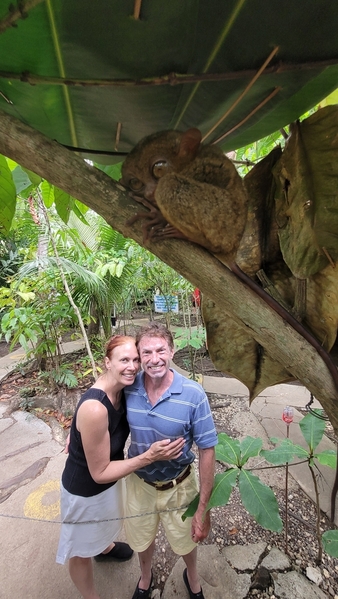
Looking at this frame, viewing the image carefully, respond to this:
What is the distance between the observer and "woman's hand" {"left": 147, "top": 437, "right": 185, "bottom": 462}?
1.58 meters

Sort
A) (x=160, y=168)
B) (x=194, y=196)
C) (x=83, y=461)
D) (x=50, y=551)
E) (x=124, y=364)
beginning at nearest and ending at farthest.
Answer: (x=194, y=196)
(x=160, y=168)
(x=124, y=364)
(x=83, y=461)
(x=50, y=551)

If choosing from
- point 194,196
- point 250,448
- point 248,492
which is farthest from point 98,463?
point 194,196

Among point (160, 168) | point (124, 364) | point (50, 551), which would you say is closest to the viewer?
point (160, 168)

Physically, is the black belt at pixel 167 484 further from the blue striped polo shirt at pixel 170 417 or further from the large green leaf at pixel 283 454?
the large green leaf at pixel 283 454

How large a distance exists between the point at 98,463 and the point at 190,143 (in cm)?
153

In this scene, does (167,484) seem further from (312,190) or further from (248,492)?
(312,190)

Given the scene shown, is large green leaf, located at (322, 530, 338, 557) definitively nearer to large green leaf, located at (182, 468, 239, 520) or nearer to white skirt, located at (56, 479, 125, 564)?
large green leaf, located at (182, 468, 239, 520)

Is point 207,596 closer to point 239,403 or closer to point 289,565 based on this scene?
point 289,565

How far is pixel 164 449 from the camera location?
5.17 ft

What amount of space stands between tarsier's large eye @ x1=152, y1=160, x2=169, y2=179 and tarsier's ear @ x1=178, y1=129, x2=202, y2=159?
2.9 inches

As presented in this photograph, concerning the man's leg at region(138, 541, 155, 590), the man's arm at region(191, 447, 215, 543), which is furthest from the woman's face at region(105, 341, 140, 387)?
the man's leg at region(138, 541, 155, 590)

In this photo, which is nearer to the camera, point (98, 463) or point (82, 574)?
point (98, 463)

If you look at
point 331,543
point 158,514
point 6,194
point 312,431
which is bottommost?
point 158,514

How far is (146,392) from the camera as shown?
70.4 inches
